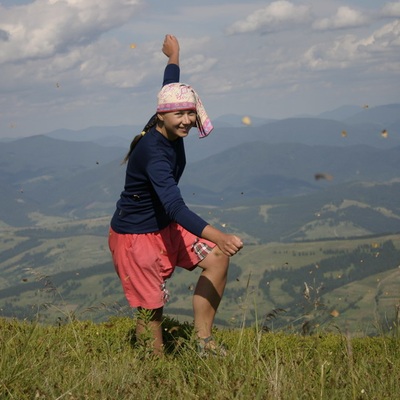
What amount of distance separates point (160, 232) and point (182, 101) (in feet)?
4.36

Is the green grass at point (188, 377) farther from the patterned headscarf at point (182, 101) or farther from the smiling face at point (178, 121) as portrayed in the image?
the patterned headscarf at point (182, 101)

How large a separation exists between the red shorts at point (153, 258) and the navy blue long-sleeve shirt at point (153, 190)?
0.10m

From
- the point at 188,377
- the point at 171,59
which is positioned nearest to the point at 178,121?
the point at 171,59

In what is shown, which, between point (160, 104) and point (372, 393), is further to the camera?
point (160, 104)

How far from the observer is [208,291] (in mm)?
6117

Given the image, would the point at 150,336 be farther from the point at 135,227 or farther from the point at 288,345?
the point at 288,345

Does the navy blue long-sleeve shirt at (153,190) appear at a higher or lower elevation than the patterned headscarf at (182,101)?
lower

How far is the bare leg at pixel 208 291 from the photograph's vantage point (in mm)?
6070

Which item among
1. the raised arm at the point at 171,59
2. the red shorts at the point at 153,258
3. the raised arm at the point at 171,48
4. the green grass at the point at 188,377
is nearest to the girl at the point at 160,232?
the red shorts at the point at 153,258

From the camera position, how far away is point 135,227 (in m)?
6.27

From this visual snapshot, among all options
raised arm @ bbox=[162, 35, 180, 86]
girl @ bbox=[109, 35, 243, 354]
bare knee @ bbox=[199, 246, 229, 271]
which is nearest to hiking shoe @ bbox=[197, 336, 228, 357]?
girl @ bbox=[109, 35, 243, 354]

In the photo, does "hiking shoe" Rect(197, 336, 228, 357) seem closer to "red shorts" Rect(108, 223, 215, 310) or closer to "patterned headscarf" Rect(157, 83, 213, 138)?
"red shorts" Rect(108, 223, 215, 310)

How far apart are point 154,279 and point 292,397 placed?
2.70 metres

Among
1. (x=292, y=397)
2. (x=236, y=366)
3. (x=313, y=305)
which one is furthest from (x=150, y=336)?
(x=292, y=397)
